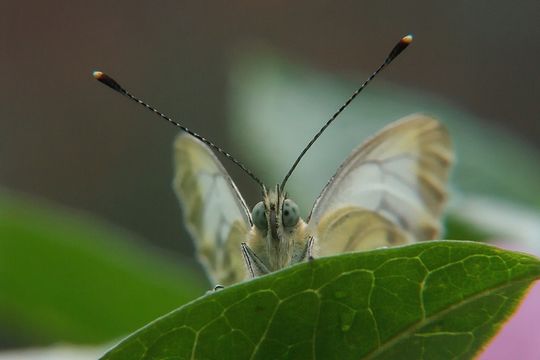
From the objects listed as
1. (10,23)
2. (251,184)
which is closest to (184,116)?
(251,184)

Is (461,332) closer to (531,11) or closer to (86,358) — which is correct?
(86,358)

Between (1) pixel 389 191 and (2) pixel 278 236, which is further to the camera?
(1) pixel 389 191

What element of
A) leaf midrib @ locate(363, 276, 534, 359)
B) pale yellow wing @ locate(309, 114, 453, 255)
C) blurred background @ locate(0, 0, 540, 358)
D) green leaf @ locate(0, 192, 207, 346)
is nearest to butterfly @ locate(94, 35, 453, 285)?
pale yellow wing @ locate(309, 114, 453, 255)

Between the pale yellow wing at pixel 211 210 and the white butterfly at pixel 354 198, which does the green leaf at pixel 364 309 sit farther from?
the pale yellow wing at pixel 211 210

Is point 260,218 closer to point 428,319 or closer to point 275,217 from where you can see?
point 275,217

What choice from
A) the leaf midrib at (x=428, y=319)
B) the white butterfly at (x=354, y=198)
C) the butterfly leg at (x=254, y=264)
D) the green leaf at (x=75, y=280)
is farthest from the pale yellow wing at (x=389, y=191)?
the leaf midrib at (x=428, y=319)

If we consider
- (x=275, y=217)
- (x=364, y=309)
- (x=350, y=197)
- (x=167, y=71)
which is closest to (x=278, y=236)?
(x=275, y=217)
